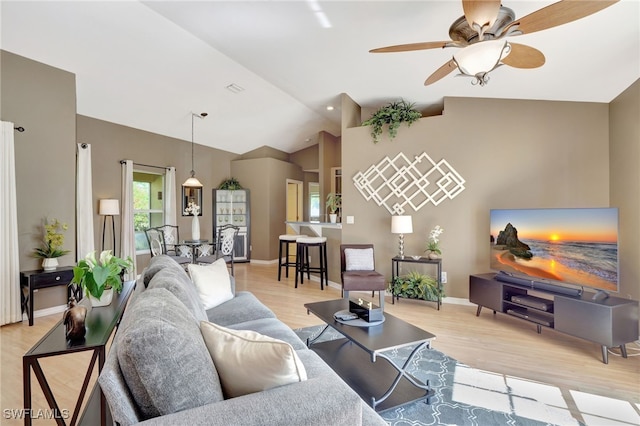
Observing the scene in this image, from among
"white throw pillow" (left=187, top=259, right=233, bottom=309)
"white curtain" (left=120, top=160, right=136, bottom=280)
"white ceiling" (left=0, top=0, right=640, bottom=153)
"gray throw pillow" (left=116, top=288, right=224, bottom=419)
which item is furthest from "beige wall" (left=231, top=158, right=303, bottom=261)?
"gray throw pillow" (left=116, top=288, right=224, bottom=419)

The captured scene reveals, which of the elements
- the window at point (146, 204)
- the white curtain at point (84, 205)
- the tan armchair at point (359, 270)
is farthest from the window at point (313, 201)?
the white curtain at point (84, 205)

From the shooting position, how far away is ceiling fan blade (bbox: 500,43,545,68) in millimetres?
1957

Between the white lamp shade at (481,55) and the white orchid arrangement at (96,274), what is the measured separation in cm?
248

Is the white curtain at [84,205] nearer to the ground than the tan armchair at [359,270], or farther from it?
farther from it

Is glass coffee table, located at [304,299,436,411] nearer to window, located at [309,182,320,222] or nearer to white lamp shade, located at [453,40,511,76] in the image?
white lamp shade, located at [453,40,511,76]

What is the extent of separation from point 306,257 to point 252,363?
4439 millimetres

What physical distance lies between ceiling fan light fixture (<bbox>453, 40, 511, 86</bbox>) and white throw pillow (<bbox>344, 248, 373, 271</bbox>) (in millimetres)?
2782

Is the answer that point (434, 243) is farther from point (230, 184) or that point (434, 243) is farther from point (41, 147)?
point (41, 147)

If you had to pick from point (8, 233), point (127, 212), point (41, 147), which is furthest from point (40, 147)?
point (127, 212)

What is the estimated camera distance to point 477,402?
204 cm

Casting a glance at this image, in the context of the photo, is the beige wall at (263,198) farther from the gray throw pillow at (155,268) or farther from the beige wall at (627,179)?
the beige wall at (627,179)

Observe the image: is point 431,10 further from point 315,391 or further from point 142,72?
point 142,72

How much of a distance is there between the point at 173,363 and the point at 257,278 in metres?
4.87

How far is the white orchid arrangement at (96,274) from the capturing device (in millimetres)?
1897
